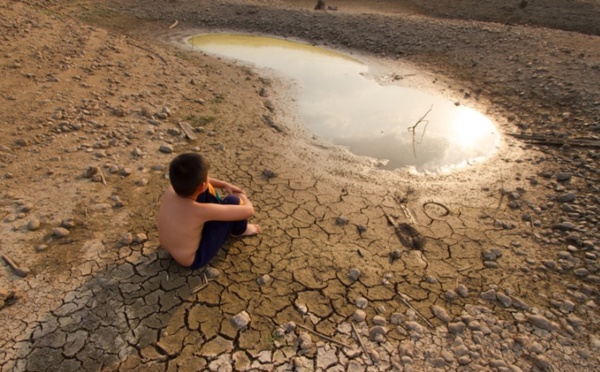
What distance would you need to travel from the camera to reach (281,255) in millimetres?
3408

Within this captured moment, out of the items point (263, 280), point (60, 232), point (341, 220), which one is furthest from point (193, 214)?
point (341, 220)

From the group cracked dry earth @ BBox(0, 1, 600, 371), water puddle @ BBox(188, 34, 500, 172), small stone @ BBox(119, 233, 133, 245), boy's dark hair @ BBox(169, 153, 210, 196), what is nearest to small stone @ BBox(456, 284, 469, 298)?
cracked dry earth @ BBox(0, 1, 600, 371)

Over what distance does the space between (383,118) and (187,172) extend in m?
4.51

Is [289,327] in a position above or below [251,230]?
below

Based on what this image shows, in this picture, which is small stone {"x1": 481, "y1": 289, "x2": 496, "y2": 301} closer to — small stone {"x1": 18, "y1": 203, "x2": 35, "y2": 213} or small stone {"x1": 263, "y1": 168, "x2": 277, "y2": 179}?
small stone {"x1": 263, "y1": 168, "x2": 277, "y2": 179}

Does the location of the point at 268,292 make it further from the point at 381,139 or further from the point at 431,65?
the point at 431,65

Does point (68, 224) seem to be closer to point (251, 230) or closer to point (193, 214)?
point (193, 214)

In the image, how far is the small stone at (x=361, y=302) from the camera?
9.81 ft

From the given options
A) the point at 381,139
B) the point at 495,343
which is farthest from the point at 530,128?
the point at 495,343

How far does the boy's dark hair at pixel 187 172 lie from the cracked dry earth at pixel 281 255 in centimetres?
85

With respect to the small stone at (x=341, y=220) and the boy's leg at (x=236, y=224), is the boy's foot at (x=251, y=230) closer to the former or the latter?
the boy's leg at (x=236, y=224)

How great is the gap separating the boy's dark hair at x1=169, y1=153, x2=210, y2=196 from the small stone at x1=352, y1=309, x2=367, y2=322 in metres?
1.60

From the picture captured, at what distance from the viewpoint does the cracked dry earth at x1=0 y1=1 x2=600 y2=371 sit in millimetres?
2637

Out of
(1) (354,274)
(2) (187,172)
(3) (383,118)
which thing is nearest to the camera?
(2) (187,172)
